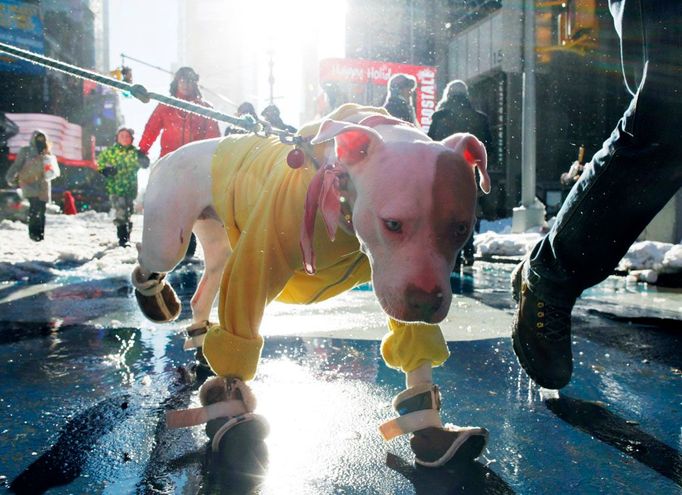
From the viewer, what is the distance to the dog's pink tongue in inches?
70.6

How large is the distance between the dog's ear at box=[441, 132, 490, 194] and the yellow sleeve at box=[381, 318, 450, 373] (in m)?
0.50

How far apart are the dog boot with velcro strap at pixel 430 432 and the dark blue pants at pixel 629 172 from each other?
2.31 feet

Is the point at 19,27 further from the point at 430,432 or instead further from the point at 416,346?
the point at 430,432

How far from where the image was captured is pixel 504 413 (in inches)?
86.4

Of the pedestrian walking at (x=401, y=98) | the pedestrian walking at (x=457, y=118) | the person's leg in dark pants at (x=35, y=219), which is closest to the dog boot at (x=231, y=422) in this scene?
the pedestrian walking at (x=401, y=98)

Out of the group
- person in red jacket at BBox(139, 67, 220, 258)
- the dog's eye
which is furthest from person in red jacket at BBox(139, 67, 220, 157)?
the dog's eye

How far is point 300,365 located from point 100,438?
1101mm

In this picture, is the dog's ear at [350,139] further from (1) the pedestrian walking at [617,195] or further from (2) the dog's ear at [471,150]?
(1) the pedestrian walking at [617,195]

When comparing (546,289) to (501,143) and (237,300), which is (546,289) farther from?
(501,143)

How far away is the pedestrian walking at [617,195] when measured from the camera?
6.35ft

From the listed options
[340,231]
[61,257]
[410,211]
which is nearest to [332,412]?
[340,231]

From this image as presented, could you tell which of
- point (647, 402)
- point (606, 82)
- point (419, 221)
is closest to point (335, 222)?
point (419, 221)

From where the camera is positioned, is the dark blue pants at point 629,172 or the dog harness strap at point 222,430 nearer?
the dog harness strap at point 222,430

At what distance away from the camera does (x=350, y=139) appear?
5.64 ft
